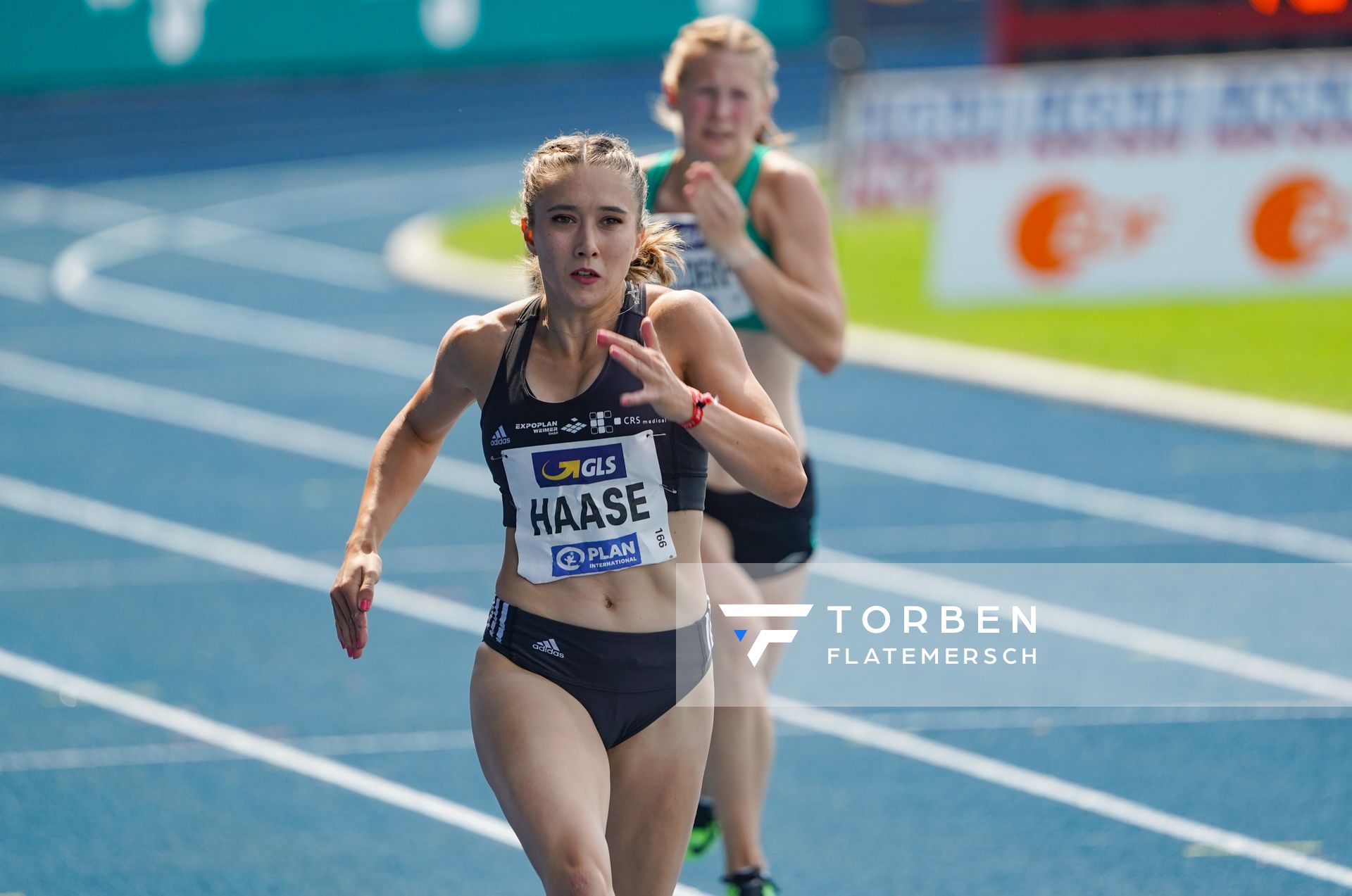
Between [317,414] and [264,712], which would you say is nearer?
[264,712]

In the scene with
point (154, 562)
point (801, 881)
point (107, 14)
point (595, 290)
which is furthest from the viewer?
point (107, 14)

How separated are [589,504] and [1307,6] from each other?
14.3 metres

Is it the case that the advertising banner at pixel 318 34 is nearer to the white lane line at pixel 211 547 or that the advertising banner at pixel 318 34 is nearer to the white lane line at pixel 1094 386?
the white lane line at pixel 1094 386

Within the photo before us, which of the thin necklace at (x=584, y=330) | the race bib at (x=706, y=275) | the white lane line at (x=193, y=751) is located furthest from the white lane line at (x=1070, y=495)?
the thin necklace at (x=584, y=330)

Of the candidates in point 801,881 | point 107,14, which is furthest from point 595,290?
point 107,14

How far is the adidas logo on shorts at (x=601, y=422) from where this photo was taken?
3701mm

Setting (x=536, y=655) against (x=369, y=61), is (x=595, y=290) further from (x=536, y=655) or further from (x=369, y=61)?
(x=369, y=61)

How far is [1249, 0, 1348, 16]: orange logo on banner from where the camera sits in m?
16.1

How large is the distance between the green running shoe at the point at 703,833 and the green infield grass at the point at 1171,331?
646 centimetres

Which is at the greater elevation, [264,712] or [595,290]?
[595,290]

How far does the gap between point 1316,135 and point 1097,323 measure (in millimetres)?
2481

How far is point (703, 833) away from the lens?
5.36 meters

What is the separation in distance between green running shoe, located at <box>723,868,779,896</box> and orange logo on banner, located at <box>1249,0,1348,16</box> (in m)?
13.4

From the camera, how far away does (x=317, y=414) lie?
11.5 m
